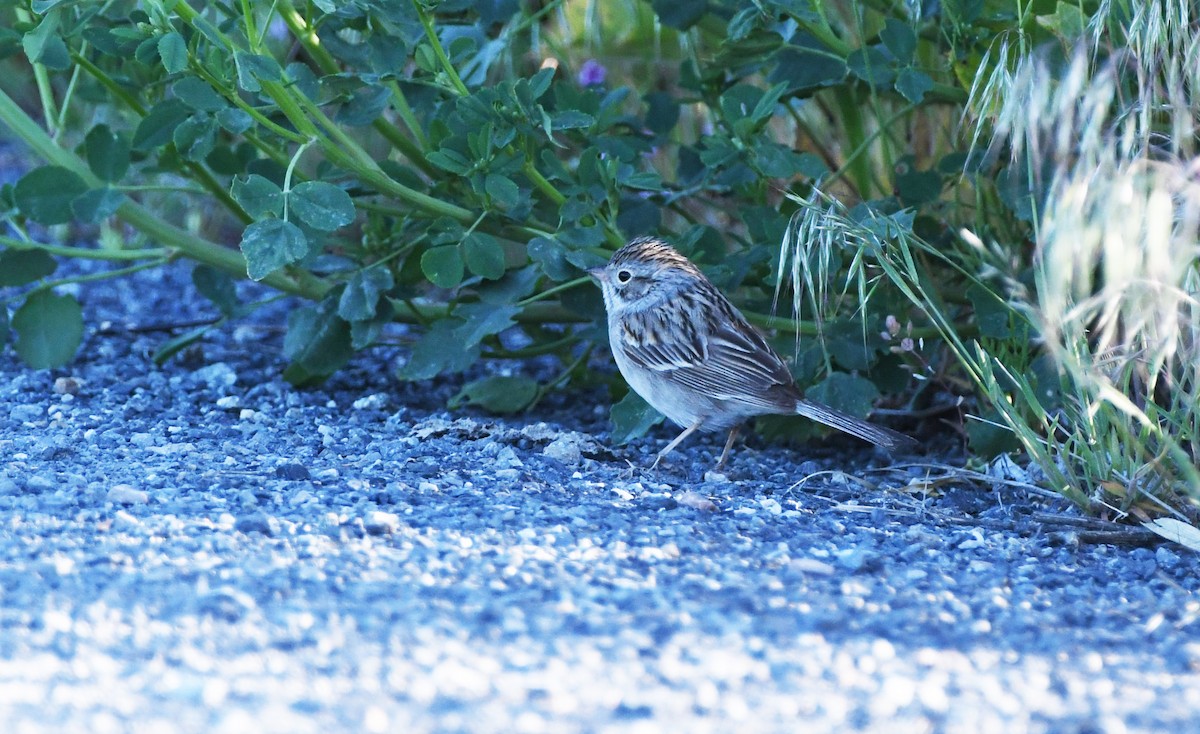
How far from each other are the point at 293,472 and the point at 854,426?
168 cm

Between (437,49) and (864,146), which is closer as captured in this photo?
(437,49)

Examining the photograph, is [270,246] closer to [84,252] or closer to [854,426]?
[84,252]

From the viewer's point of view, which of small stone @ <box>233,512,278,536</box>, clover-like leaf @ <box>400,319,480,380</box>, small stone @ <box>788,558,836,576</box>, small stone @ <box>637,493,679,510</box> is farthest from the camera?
clover-like leaf @ <box>400,319,480,380</box>

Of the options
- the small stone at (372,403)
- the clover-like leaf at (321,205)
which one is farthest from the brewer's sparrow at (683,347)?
the small stone at (372,403)

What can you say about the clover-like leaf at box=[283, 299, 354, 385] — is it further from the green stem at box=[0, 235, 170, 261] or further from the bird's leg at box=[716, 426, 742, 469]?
the bird's leg at box=[716, 426, 742, 469]

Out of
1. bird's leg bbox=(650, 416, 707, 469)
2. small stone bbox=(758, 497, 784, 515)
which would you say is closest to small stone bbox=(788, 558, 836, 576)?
small stone bbox=(758, 497, 784, 515)

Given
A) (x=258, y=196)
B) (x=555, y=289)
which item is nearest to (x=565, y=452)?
(x=555, y=289)

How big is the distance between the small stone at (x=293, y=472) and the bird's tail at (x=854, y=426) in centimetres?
155

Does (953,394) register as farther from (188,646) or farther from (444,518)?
(188,646)

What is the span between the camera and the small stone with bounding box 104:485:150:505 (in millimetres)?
3520

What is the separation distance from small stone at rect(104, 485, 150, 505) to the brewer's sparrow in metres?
1.63

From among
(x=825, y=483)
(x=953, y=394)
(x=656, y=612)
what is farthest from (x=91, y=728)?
(x=953, y=394)

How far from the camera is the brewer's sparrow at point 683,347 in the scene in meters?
4.54

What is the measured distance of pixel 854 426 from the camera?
4297 mm
